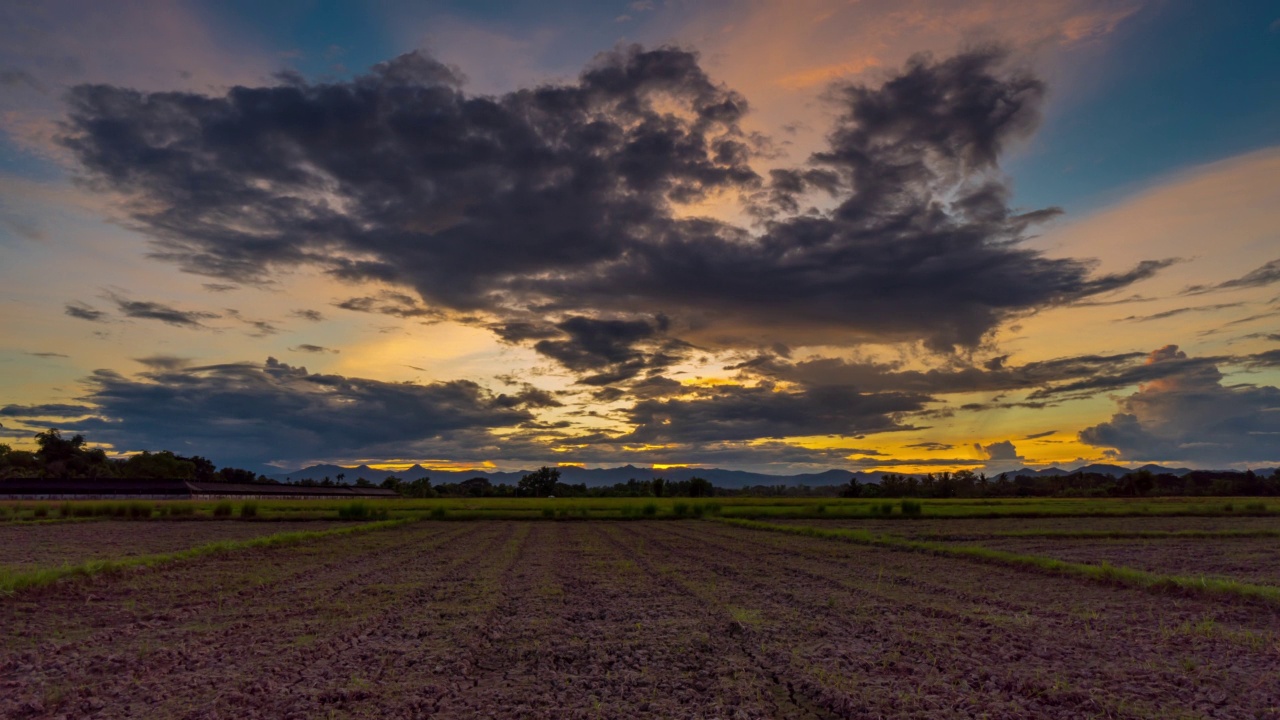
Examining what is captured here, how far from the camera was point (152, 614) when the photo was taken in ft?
50.1

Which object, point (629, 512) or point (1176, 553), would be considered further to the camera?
point (629, 512)

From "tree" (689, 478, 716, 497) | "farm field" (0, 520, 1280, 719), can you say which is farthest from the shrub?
"tree" (689, 478, 716, 497)

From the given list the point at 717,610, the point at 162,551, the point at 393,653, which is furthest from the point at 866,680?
the point at 162,551

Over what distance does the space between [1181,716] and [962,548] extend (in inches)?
851

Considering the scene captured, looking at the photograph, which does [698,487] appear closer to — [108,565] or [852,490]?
[852,490]

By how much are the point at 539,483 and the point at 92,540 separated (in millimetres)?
130669

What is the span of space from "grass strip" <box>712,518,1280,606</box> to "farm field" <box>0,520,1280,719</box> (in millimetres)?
469

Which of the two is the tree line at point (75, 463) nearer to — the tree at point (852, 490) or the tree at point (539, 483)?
the tree at point (539, 483)

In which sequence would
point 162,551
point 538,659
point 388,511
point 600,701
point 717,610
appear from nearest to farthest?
point 600,701, point 538,659, point 717,610, point 162,551, point 388,511

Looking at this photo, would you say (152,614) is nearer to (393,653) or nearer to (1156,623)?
(393,653)

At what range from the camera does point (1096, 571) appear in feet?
66.4

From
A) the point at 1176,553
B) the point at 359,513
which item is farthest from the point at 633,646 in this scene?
the point at 359,513

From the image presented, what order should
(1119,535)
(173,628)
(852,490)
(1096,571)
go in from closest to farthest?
(173,628)
(1096,571)
(1119,535)
(852,490)

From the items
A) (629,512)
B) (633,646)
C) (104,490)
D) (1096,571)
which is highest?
(104,490)
